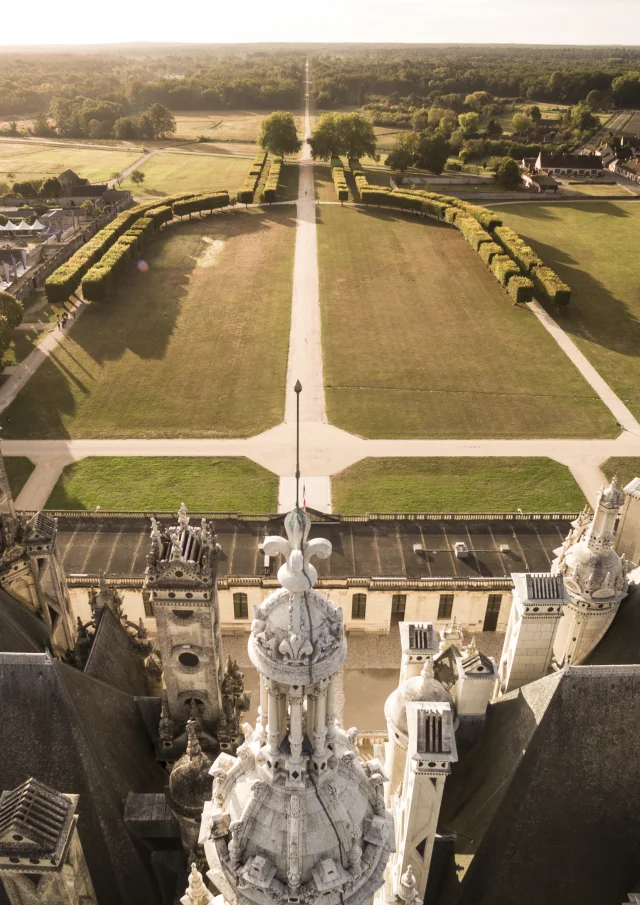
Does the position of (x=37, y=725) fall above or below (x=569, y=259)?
above

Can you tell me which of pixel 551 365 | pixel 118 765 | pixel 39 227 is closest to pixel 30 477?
pixel 118 765

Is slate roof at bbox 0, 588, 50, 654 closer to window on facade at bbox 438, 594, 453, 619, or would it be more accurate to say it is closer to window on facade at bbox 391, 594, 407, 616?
window on facade at bbox 391, 594, 407, 616

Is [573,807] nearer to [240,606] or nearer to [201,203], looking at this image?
[240,606]

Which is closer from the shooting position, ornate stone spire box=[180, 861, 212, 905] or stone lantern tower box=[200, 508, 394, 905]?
stone lantern tower box=[200, 508, 394, 905]

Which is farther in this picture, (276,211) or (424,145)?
(424,145)

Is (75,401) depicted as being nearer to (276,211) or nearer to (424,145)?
(276,211)

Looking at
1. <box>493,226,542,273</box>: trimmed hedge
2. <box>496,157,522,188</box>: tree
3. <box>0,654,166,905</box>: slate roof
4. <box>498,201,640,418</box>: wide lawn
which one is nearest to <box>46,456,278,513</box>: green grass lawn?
<box>0,654,166,905</box>: slate roof
